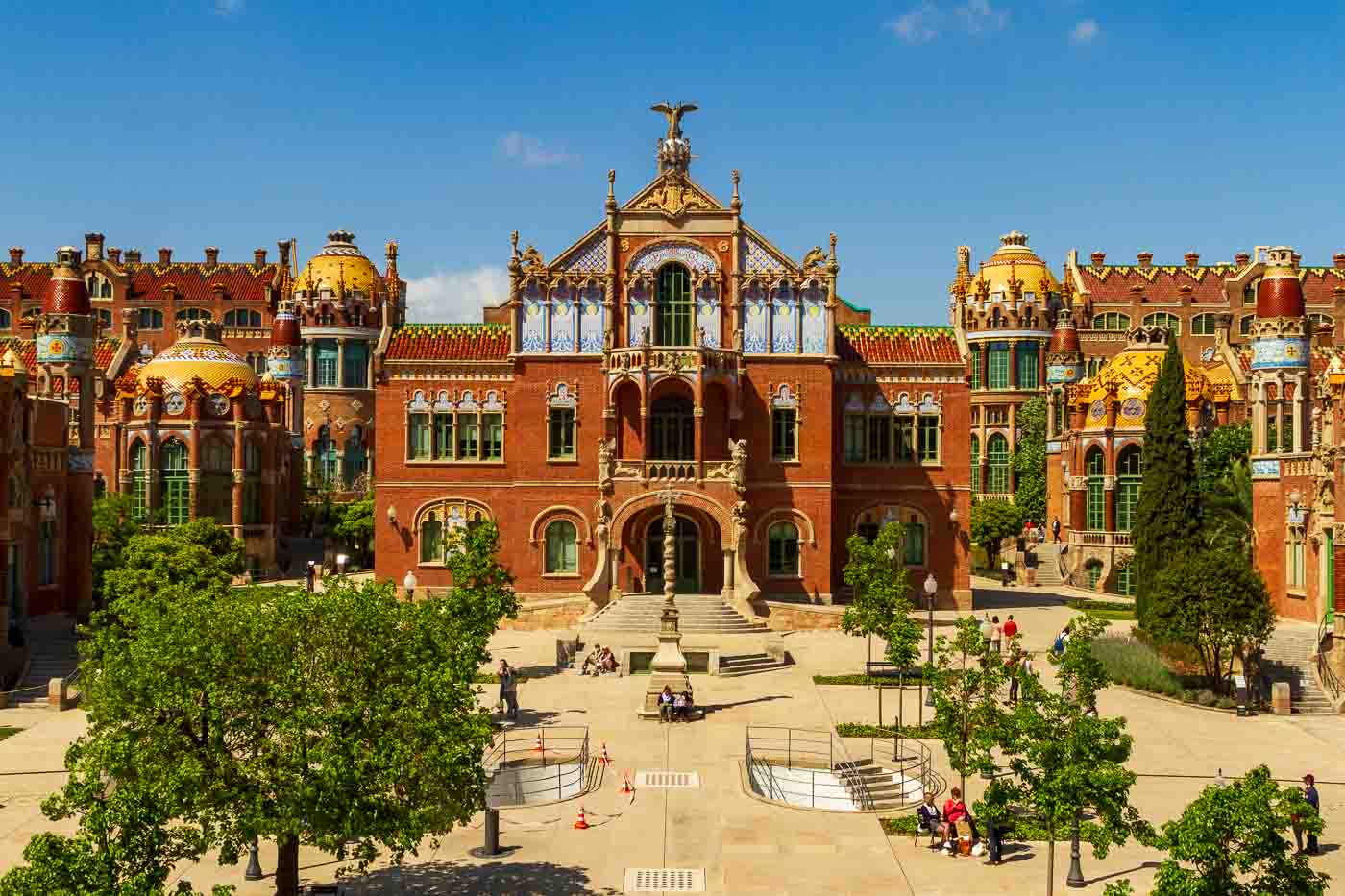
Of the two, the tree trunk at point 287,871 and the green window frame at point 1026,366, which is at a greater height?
the green window frame at point 1026,366

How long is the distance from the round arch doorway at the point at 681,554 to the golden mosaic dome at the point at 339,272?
4586 cm

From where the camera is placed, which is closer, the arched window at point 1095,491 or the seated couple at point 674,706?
the seated couple at point 674,706

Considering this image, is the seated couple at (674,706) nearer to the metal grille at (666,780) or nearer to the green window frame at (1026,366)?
the metal grille at (666,780)

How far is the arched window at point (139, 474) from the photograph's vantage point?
72875 millimetres

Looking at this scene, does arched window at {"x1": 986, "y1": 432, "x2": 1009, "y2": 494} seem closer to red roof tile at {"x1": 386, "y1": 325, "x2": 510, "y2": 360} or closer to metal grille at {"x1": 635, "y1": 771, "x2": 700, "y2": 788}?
red roof tile at {"x1": 386, "y1": 325, "x2": 510, "y2": 360}

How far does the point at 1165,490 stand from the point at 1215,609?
10.9 metres

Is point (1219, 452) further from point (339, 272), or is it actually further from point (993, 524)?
point (339, 272)

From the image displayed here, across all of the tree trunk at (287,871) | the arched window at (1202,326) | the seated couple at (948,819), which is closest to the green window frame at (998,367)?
the arched window at (1202,326)

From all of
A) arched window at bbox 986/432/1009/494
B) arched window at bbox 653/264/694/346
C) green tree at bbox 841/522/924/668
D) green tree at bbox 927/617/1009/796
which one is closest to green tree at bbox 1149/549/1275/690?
green tree at bbox 841/522/924/668

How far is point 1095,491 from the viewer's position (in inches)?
2881

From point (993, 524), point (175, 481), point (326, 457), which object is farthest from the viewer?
point (326, 457)

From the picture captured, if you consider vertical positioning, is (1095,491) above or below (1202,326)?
below

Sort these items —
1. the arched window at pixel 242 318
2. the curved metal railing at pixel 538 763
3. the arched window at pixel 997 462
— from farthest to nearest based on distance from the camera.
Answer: the arched window at pixel 242 318
the arched window at pixel 997 462
the curved metal railing at pixel 538 763

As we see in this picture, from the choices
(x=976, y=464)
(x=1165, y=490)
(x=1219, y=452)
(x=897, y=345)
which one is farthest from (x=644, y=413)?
(x=976, y=464)
